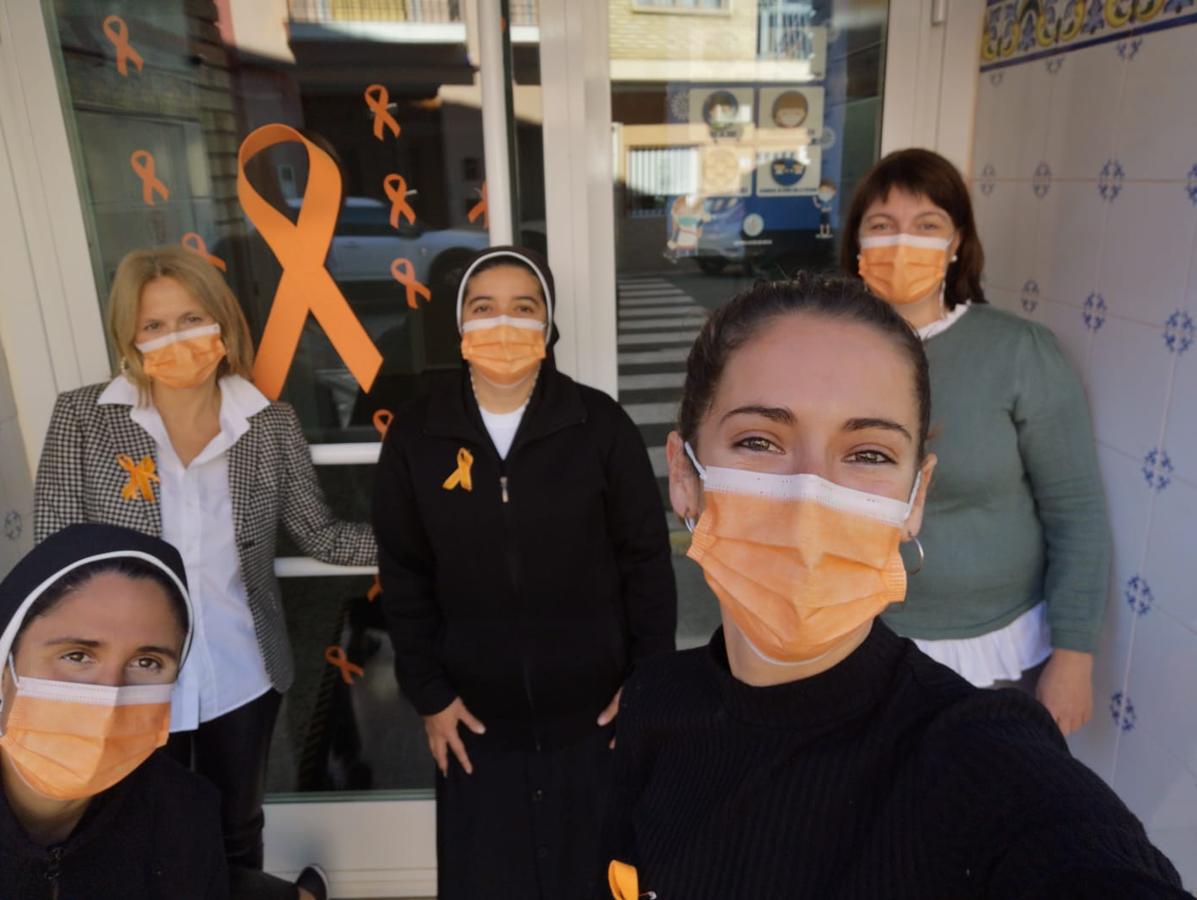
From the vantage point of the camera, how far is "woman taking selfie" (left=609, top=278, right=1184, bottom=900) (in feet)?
2.41

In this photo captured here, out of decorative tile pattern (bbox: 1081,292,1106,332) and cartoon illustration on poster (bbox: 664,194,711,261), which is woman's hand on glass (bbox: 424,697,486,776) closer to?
cartoon illustration on poster (bbox: 664,194,711,261)

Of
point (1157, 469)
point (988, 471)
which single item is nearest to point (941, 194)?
point (988, 471)

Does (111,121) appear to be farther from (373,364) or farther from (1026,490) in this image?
(1026,490)

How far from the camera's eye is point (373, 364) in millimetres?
2391

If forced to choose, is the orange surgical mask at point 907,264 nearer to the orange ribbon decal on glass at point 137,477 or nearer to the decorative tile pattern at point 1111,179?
the decorative tile pattern at point 1111,179

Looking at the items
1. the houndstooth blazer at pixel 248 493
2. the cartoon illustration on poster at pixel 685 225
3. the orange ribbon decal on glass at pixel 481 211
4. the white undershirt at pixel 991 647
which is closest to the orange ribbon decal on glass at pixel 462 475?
the houndstooth blazer at pixel 248 493

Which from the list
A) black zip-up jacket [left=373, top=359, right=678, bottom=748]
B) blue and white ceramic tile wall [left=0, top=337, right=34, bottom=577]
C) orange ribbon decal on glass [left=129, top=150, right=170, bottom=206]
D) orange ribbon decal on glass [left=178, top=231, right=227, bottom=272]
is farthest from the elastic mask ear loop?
blue and white ceramic tile wall [left=0, top=337, right=34, bottom=577]

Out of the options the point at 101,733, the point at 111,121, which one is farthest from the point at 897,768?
the point at 111,121

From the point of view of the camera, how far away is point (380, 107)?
222cm

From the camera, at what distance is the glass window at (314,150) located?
7.11 feet

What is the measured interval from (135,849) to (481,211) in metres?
1.69

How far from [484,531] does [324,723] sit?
1237 millimetres

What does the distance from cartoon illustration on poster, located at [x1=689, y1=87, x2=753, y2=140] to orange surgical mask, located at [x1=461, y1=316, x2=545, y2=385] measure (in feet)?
3.09

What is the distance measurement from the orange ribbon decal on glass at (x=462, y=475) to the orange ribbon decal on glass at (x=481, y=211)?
76 centimetres
